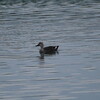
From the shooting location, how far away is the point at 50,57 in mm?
29578

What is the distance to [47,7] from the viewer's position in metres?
56.7

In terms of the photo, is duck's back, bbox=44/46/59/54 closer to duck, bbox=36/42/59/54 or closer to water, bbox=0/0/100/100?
duck, bbox=36/42/59/54

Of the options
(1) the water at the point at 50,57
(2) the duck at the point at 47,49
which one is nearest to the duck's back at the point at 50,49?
(2) the duck at the point at 47,49

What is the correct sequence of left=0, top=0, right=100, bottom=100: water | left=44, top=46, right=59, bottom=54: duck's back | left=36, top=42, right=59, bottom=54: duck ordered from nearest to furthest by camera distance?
left=0, top=0, right=100, bottom=100: water
left=44, top=46, right=59, bottom=54: duck's back
left=36, top=42, right=59, bottom=54: duck

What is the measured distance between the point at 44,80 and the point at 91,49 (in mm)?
7894

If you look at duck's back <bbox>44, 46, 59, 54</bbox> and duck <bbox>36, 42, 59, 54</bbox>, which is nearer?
duck's back <bbox>44, 46, 59, 54</bbox>

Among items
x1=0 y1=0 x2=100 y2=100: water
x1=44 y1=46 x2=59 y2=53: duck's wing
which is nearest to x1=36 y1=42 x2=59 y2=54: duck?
x1=44 y1=46 x2=59 y2=53: duck's wing

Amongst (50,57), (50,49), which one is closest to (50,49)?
(50,49)

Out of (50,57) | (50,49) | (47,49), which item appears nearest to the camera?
(50,57)

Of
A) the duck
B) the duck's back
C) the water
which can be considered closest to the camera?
the water

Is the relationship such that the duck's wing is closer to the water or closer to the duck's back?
the duck's back

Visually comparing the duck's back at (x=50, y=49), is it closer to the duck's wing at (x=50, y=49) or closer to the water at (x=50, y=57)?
the duck's wing at (x=50, y=49)

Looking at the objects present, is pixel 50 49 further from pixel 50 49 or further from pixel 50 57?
pixel 50 57

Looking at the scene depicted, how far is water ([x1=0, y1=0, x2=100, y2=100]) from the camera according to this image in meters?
20.9
